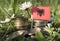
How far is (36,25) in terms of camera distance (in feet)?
4.01

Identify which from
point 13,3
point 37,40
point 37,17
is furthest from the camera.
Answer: point 13,3

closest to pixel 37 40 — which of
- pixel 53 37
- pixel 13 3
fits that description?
pixel 53 37

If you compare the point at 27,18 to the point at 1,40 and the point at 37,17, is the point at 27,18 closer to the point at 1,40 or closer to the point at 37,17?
the point at 37,17

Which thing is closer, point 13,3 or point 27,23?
point 27,23

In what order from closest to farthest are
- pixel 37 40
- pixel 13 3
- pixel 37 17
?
1. pixel 37 40
2. pixel 37 17
3. pixel 13 3

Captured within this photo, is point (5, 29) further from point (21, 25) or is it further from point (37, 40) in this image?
point (37, 40)

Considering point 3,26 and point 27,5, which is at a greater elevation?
point 27,5

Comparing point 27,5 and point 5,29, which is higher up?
point 27,5

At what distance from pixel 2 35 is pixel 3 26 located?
0.08 meters

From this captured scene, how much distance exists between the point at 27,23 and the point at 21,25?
39 mm

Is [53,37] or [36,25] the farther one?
[36,25]

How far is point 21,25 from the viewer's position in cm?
116

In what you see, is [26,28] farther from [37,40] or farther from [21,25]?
[37,40]

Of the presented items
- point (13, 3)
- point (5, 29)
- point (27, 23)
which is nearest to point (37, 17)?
point (27, 23)
